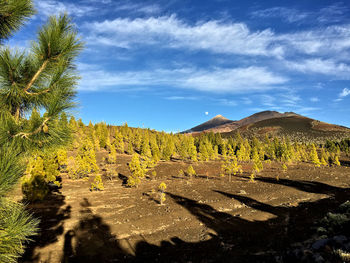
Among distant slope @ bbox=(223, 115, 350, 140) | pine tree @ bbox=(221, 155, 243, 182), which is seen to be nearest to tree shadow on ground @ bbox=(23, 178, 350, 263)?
pine tree @ bbox=(221, 155, 243, 182)

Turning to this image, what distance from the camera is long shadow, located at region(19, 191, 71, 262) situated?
11.8m

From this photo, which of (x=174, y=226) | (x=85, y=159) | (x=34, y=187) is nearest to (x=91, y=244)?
(x=174, y=226)

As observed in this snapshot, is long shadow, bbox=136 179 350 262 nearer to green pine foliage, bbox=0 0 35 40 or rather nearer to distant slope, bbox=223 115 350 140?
green pine foliage, bbox=0 0 35 40

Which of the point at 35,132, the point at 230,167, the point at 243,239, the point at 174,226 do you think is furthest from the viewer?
the point at 230,167

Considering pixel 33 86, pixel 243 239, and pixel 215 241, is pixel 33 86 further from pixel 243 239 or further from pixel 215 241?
pixel 243 239

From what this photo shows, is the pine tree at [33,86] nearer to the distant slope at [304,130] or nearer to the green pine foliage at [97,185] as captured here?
the green pine foliage at [97,185]

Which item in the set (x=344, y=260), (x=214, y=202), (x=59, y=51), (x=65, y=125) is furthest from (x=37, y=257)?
(x=214, y=202)

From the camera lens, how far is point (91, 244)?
12859 millimetres

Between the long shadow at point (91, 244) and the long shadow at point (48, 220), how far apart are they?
43.8 inches

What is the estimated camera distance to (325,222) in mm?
13758

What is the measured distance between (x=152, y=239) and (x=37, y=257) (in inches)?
256

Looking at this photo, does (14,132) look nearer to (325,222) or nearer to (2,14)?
(2,14)

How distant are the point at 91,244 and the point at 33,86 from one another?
1242cm

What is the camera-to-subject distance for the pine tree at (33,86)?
315cm
